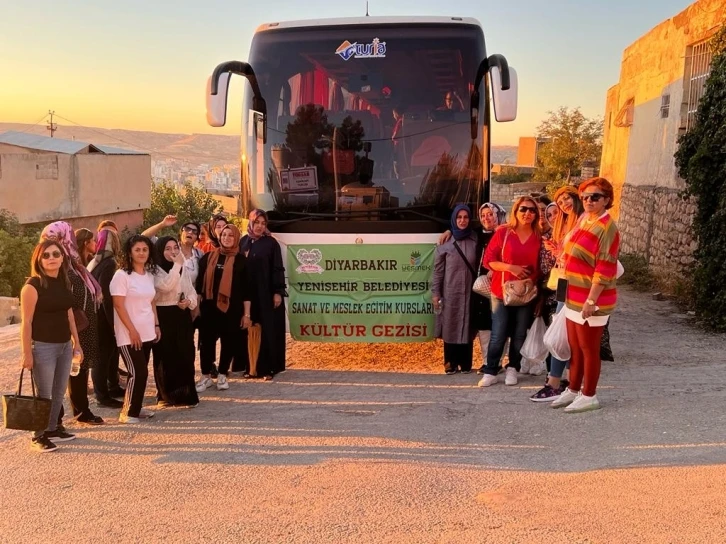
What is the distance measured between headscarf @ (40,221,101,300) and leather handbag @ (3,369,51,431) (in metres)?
1.05

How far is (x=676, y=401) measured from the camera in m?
6.01

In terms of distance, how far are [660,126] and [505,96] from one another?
957 centimetres

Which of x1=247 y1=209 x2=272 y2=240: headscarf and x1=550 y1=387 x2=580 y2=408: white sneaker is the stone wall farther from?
x1=247 y1=209 x2=272 y2=240: headscarf

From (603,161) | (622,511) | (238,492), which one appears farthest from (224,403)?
(603,161)

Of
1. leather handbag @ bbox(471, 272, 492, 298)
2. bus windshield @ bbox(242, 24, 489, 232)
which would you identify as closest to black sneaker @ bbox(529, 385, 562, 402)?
leather handbag @ bbox(471, 272, 492, 298)

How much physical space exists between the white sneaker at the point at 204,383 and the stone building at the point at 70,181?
2901 centimetres

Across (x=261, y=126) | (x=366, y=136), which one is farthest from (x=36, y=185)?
(x=366, y=136)

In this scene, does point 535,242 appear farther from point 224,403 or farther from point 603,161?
point 603,161

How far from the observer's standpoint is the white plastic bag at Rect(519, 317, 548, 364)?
6.60m

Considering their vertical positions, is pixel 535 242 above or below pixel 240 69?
below

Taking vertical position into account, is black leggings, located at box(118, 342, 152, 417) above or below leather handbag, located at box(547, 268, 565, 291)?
below

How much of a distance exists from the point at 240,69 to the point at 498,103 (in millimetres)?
2575

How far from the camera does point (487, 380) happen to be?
675cm

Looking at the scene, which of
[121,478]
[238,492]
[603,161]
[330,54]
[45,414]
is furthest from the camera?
[603,161]
